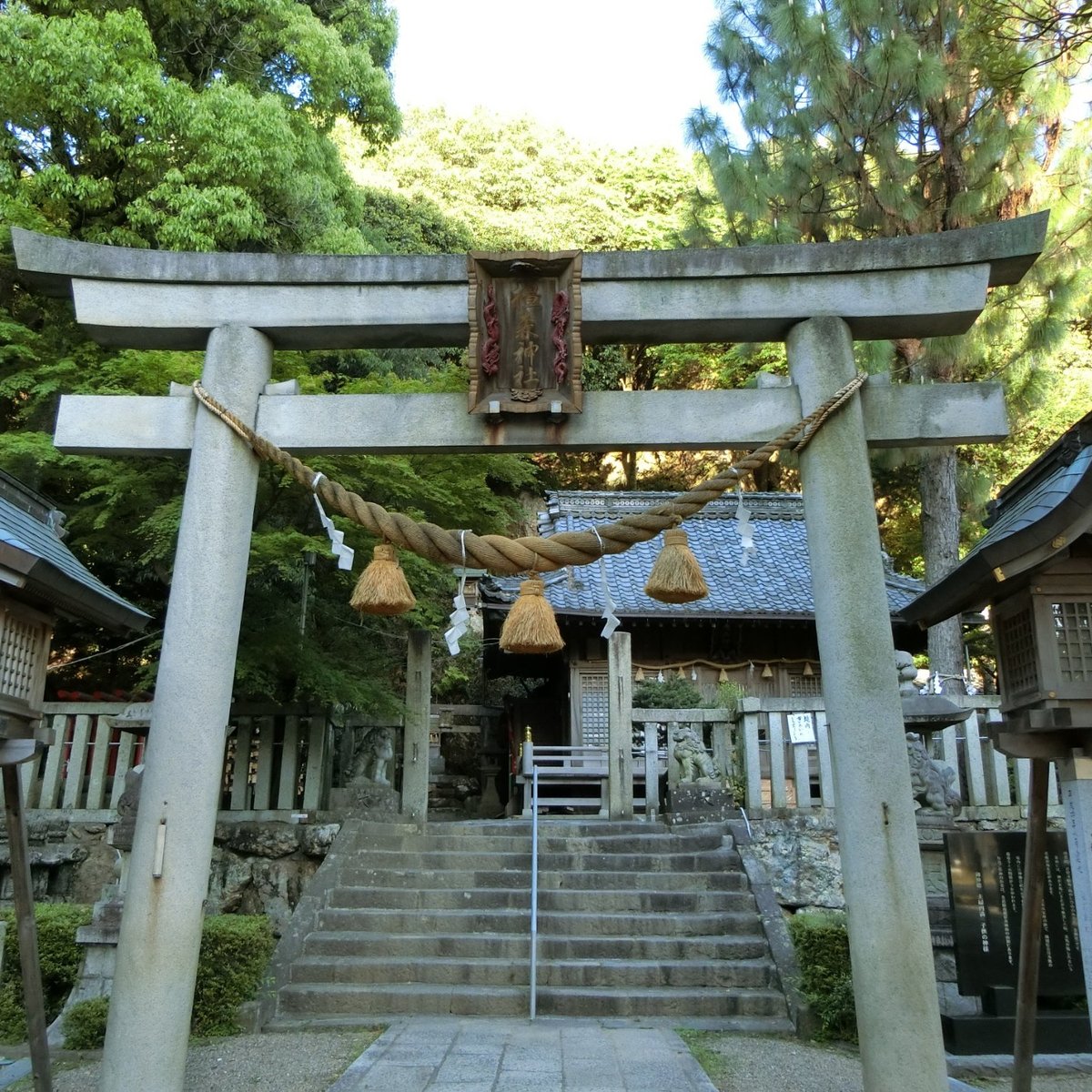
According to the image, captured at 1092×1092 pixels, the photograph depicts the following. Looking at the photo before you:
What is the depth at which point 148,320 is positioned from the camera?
5117mm

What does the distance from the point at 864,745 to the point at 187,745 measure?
3397 mm

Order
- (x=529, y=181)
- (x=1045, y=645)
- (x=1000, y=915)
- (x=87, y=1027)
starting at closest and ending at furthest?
(x=1045, y=645) → (x=1000, y=915) → (x=87, y=1027) → (x=529, y=181)

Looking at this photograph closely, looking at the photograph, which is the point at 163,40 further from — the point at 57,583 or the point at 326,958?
the point at 326,958

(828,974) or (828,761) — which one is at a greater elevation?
(828,761)

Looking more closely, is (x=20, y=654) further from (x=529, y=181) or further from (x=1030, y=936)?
(x=529, y=181)

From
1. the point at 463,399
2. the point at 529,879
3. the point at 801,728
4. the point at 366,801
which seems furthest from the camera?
the point at 366,801

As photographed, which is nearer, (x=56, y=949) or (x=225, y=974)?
(x=225, y=974)

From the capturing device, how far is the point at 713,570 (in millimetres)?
16812

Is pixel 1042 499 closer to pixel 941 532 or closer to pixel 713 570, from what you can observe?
pixel 941 532

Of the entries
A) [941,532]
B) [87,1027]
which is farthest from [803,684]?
[87,1027]

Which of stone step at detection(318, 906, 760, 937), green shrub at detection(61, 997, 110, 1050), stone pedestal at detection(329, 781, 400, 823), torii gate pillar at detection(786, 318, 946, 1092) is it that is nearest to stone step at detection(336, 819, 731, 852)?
stone pedestal at detection(329, 781, 400, 823)

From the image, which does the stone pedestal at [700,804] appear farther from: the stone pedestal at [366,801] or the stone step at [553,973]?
the stone pedestal at [366,801]

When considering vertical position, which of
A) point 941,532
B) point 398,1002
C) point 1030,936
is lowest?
point 398,1002

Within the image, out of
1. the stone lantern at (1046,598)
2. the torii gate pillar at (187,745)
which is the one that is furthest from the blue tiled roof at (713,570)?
the stone lantern at (1046,598)
